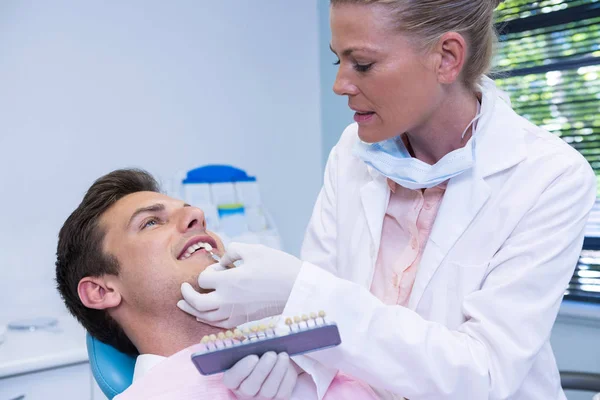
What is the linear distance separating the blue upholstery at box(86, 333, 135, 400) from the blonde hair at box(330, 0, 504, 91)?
0.93m

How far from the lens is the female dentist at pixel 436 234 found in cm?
102

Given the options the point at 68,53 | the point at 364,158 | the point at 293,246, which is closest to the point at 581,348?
the point at 293,246

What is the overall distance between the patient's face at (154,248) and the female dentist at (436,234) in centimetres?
19

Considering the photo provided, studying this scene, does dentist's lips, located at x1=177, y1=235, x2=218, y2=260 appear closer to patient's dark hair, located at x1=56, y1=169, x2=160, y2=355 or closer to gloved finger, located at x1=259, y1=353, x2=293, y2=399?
patient's dark hair, located at x1=56, y1=169, x2=160, y2=355

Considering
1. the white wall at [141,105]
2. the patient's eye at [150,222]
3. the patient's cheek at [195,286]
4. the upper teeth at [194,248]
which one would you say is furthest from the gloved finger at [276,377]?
the white wall at [141,105]

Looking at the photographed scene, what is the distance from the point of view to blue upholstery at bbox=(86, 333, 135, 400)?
1.26m

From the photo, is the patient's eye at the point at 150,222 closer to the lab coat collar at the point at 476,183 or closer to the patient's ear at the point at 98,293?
the patient's ear at the point at 98,293

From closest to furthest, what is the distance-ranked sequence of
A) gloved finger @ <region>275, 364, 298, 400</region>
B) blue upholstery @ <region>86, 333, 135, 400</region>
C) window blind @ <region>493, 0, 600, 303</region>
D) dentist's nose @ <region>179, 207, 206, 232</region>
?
gloved finger @ <region>275, 364, 298, 400</region> < blue upholstery @ <region>86, 333, 135, 400</region> < dentist's nose @ <region>179, 207, 206, 232</region> < window blind @ <region>493, 0, 600, 303</region>

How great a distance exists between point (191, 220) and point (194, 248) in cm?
7

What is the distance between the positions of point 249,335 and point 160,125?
1.73 meters

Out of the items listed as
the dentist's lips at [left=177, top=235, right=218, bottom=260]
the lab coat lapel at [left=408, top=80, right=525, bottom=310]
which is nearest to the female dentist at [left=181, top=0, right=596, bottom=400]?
the lab coat lapel at [left=408, top=80, right=525, bottom=310]

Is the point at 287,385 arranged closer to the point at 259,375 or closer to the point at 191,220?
the point at 259,375

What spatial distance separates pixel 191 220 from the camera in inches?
54.7

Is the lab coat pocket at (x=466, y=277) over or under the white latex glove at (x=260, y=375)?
over
